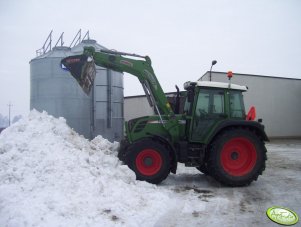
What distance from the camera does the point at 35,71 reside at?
1277cm

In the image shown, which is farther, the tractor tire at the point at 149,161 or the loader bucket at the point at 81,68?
the loader bucket at the point at 81,68

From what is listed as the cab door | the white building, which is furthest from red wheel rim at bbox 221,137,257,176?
the white building

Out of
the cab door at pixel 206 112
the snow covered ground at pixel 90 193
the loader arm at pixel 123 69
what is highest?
the loader arm at pixel 123 69

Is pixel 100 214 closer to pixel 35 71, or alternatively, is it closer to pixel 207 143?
pixel 207 143

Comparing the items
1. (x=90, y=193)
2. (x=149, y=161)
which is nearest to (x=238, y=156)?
(x=149, y=161)

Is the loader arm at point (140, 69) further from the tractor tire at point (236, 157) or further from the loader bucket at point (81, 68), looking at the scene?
the tractor tire at point (236, 157)

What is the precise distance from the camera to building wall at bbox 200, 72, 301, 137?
24.9 meters

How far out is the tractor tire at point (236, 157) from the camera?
7449mm

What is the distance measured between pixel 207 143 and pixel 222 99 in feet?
3.74

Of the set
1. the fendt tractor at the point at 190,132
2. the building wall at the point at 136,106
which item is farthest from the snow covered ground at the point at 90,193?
the building wall at the point at 136,106

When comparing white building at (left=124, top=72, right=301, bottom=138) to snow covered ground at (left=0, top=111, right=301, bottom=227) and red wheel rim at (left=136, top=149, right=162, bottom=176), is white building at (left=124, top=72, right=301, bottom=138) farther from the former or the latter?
snow covered ground at (left=0, top=111, right=301, bottom=227)

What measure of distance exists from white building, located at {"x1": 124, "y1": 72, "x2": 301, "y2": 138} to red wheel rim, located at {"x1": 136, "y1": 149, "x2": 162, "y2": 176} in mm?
17240

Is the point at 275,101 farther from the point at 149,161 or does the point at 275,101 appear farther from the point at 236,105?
the point at 149,161

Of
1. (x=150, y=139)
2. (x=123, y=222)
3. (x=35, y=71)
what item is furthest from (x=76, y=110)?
(x=123, y=222)
